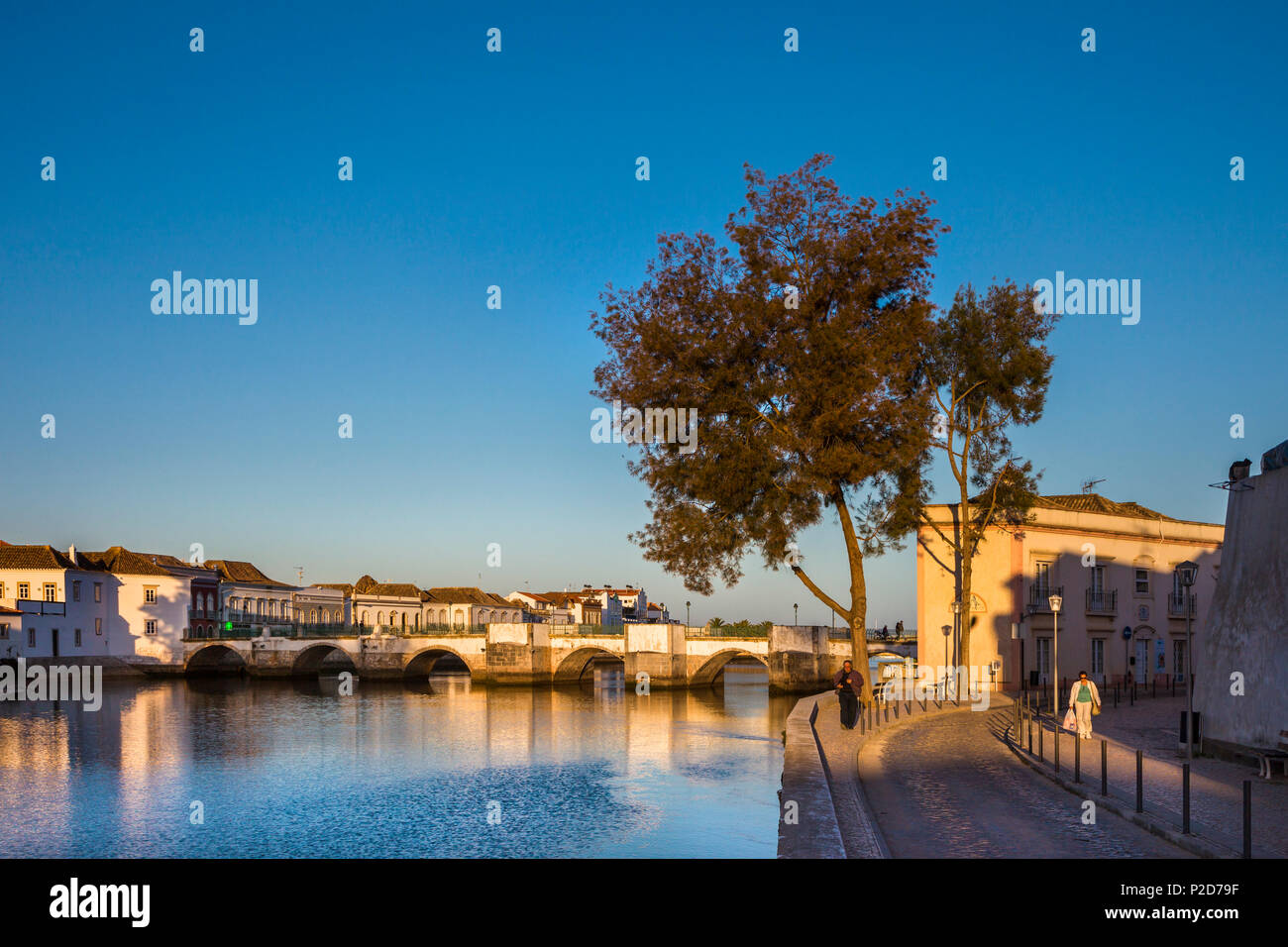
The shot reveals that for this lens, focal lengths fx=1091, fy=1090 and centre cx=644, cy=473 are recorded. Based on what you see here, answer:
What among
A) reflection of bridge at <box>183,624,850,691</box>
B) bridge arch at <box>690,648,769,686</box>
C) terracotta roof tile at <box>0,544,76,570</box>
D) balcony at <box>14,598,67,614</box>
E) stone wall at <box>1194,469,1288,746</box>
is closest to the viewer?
stone wall at <box>1194,469,1288,746</box>

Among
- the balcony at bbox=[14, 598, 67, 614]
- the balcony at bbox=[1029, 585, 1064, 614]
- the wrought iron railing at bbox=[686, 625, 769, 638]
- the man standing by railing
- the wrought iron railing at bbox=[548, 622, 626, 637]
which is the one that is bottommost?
the wrought iron railing at bbox=[548, 622, 626, 637]

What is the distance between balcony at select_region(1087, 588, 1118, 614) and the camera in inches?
1598

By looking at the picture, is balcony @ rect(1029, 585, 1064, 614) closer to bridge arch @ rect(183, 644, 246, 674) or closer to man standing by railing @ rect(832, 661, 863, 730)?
man standing by railing @ rect(832, 661, 863, 730)

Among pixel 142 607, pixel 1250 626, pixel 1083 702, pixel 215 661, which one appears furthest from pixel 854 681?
pixel 215 661

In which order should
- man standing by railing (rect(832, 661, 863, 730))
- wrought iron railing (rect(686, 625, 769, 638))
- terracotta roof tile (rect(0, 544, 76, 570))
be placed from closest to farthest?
1. man standing by railing (rect(832, 661, 863, 730))
2. wrought iron railing (rect(686, 625, 769, 638))
3. terracotta roof tile (rect(0, 544, 76, 570))

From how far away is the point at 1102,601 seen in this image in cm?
4097

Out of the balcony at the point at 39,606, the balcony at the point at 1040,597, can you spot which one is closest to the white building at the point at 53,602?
the balcony at the point at 39,606

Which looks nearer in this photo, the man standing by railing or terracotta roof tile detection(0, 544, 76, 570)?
the man standing by railing

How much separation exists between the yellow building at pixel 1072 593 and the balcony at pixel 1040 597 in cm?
4

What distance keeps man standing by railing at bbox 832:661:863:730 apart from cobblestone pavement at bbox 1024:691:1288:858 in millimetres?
3455

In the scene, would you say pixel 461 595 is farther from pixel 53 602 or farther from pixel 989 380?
pixel 989 380

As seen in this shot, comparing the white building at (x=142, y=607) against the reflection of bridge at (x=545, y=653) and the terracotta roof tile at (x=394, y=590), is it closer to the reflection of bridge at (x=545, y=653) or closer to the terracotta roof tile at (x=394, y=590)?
the reflection of bridge at (x=545, y=653)

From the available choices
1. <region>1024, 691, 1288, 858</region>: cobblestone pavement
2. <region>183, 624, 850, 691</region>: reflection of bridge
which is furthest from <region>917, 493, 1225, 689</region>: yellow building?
<region>183, 624, 850, 691</region>: reflection of bridge
